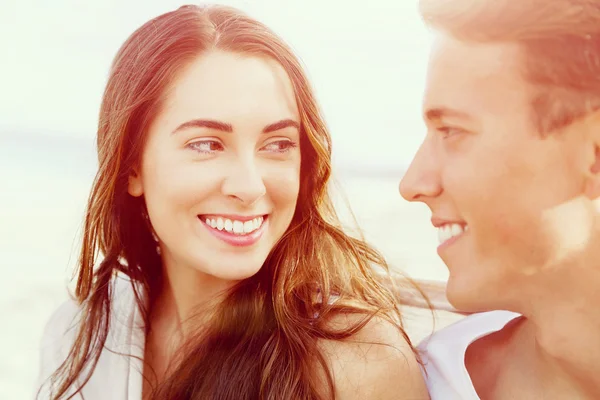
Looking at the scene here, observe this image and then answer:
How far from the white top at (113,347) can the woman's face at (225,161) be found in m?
0.26

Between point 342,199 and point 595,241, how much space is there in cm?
61

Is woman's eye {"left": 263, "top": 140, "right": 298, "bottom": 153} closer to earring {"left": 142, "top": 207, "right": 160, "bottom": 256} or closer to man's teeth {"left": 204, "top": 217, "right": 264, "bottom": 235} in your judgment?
man's teeth {"left": 204, "top": 217, "right": 264, "bottom": 235}

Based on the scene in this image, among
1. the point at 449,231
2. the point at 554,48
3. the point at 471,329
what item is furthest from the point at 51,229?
the point at 554,48

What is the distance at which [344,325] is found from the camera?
39.6 inches

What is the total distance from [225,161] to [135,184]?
22 centimetres

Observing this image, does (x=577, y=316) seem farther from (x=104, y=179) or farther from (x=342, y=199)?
(x=104, y=179)

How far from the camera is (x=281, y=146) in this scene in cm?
95

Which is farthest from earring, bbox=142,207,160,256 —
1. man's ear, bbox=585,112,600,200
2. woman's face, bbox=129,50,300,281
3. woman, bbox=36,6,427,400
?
man's ear, bbox=585,112,600,200

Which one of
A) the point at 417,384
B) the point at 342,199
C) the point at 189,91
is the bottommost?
the point at 417,384

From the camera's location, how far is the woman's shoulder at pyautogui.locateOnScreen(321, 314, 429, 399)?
0.90 m

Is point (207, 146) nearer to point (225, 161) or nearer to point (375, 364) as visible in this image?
point (225, 161)

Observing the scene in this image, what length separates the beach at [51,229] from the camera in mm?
1156

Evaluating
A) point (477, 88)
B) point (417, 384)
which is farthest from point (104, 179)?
point (477, 88)

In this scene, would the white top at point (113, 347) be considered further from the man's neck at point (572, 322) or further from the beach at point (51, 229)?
the man's neck at point (572, 322)
